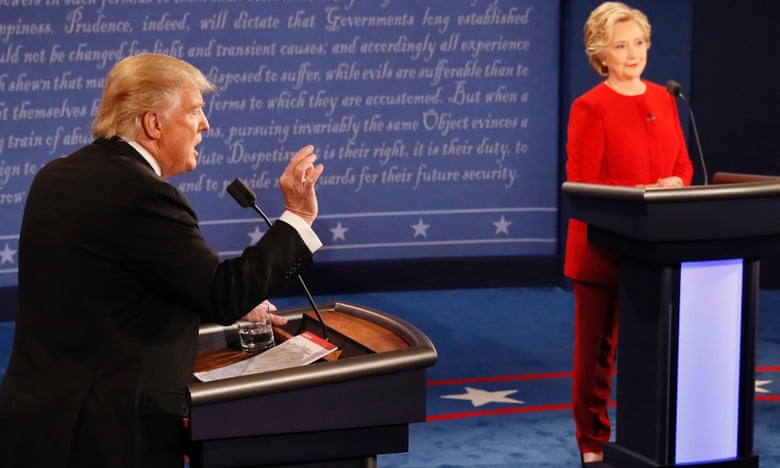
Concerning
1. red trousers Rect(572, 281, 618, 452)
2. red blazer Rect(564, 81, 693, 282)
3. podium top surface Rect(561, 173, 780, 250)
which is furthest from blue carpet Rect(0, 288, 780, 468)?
podium top surface Rect(561, 173, 780, 250)

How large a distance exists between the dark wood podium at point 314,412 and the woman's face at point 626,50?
176 cm

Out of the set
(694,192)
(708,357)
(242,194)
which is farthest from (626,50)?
(242,194)

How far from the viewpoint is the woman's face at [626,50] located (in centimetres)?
373

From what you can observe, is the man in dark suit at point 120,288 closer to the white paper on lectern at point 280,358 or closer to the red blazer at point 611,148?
the white paper on lectern at point 280,358

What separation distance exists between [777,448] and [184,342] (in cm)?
275

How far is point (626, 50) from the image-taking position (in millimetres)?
→ 3727

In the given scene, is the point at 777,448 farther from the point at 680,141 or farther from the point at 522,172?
the point at 522,172

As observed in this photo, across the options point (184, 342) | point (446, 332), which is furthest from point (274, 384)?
point (446, 332)

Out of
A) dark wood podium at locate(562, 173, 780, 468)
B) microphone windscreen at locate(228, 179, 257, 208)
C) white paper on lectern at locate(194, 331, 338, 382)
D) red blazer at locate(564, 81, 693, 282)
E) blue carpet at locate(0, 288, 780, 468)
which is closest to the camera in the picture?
white paper on lectern at locate(194, 331, 338, 382)

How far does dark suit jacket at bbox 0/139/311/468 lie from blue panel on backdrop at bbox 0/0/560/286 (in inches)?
177

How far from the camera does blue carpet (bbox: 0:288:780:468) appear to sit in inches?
165

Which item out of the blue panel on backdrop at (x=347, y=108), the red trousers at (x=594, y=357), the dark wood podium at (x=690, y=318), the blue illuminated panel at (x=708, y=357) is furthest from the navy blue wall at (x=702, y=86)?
the blue illuminated panel at (x=708, y=357)

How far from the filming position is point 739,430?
350 centimetres

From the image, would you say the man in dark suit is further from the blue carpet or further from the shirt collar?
the blue carpet
